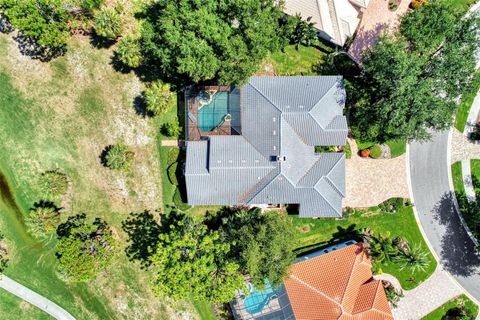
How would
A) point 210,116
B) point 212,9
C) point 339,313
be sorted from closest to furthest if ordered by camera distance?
point 212,9
point 339,313
point 210,116

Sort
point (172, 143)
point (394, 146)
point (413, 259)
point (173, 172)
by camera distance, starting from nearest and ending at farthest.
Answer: point (413, 259) → point (173, 172) → point (172, 143) → point (394, 146)

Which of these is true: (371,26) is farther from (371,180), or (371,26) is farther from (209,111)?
(209,111)

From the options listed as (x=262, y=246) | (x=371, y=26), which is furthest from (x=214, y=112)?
(x=371, y=26)

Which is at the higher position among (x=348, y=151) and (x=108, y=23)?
(x=108, y=23)

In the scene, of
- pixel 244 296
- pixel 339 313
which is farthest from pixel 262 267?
pixel 339 313

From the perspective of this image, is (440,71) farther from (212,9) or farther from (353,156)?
(212,9)

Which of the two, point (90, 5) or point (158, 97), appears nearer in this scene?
point (90, 5)

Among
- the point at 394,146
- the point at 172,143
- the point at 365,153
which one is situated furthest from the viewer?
the point at 394,146

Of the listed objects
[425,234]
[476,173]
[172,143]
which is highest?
[172,143]
